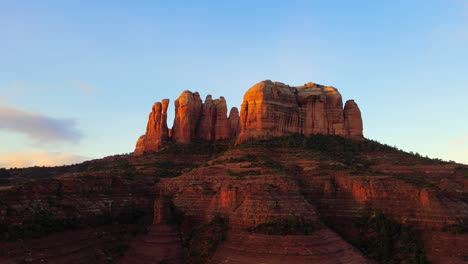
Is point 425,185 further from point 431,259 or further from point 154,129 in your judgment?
point 154,129

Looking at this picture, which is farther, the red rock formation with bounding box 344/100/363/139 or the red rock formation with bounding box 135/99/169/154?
the red rock formation with bounding box 135/99/169/154

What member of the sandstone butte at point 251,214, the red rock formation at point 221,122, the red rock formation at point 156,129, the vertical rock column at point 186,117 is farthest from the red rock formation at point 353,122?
the red rock formation at point 156,129

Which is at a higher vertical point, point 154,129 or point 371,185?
point 154,129

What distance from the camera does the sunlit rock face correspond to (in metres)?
69.3

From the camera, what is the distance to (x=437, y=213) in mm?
41406

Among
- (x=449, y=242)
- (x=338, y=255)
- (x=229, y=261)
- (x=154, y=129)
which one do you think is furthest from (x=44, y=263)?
(x=154, y=129)

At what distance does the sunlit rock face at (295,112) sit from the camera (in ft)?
227

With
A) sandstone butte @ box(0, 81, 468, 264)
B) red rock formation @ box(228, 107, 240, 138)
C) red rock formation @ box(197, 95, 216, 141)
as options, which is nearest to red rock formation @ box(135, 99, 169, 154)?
red rock formation @ box(197, 95, 216, 141)

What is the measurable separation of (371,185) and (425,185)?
18.3 ft

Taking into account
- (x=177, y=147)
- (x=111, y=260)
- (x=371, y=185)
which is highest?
(x=177, y=147)

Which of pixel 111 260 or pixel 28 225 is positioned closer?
pixel 28 225

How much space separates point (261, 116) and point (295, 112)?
7.47 meters

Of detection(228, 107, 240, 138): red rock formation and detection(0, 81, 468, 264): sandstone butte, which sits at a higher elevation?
detection(228, 107, 240, 138): red rock formation

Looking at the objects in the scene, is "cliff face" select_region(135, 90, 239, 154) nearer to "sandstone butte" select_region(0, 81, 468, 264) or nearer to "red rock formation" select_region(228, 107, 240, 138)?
"red rock formation" select_region(228, 107, 240, 138)
